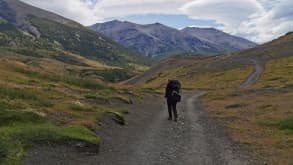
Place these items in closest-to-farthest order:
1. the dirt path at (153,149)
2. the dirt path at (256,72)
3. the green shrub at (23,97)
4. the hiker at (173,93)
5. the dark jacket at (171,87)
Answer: the dirt path at (153,149) → the green shrub at (23,97) → the hiker at (173,93) → the dark jacket at (171,87) → the dirt path at (256,72)

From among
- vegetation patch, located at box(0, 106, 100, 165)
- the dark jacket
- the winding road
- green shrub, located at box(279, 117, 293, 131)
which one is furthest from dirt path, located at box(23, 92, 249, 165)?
green shrub, located at box(279, 117, 293, 131)

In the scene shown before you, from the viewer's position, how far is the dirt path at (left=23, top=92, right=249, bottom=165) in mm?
17359

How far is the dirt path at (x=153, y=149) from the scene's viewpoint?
1736 cm

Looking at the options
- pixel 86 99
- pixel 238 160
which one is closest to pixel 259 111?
pixel 86 99

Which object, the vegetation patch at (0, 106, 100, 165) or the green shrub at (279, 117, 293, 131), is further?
the green shrub at (279, 117, 293, 131)

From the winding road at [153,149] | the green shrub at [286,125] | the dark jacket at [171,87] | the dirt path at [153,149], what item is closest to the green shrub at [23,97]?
the winding road at [153,149]

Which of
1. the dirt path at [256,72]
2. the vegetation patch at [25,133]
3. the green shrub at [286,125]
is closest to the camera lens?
the vegetation patch at [25,133]

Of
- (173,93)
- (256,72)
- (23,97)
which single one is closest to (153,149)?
(173,93)

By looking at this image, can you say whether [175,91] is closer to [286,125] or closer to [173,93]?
[173,93]

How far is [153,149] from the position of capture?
2061 cm

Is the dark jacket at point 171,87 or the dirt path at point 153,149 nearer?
the dirt path at point 153,149

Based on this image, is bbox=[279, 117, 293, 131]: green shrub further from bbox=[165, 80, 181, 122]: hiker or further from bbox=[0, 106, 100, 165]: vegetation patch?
bbox=[0, 106, 100, 165]: vegetation patch

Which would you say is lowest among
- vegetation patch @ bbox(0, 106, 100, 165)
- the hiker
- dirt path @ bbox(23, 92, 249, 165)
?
dirt path @ bbox(23, 92, 249, 165)

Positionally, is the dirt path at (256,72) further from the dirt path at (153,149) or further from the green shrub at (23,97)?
the dirt path at (153,149)
